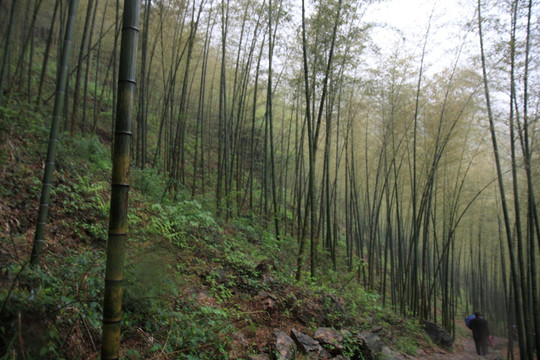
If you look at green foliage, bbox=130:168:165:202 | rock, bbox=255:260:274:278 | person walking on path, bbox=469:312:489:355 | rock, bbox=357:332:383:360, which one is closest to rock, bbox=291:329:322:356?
rock, bbox=357:332:383:360

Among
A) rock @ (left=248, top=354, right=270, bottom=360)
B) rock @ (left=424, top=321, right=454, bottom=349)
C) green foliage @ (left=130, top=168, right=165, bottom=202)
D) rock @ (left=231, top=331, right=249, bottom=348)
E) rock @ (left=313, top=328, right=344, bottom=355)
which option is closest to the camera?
rock @ (left=248, top=354, right=270, bottom=360)

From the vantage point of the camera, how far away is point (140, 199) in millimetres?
4488

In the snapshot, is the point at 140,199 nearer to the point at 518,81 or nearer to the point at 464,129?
the point at 518,81

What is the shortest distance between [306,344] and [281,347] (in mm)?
312

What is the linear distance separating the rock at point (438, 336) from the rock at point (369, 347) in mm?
3954

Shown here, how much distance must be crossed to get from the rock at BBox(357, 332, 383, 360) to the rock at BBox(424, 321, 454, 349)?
13.0 feet

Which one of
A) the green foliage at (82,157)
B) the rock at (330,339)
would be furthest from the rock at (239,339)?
the green foliage at (82,157)

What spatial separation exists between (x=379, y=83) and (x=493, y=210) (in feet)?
19.7

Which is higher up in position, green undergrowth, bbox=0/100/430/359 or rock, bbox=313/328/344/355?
green undergrowth, bbox=0/100/430/359

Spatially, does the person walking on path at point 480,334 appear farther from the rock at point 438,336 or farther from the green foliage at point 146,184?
the green foliage at point 146,184

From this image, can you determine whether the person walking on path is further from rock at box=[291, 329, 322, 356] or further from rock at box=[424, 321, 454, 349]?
rock at box=[291, 329, 322, 356]

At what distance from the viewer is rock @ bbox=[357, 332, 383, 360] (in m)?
3.16

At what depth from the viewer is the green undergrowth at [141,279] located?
1667 mm

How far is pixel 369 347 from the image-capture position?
3.19 meters
